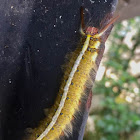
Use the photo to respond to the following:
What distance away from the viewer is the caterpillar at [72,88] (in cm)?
91

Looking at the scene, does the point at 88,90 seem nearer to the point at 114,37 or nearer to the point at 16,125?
the point at 16,125

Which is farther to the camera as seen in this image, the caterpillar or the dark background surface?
the caterpillar

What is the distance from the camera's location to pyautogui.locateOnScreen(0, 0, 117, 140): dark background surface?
0.73m

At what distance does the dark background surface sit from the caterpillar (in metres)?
0.05

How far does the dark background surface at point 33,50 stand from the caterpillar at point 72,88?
2.1 inches

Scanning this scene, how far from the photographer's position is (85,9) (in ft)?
2.58

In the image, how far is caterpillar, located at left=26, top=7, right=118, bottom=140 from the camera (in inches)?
36.0

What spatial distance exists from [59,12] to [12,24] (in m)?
0.16

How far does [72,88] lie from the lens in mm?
959

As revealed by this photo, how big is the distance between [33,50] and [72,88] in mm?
260

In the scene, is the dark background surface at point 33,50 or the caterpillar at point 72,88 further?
the caterpillar at point 72,88

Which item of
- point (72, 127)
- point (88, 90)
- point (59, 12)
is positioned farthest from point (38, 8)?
point (72, 127)

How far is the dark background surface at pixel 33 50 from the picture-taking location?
728 mm

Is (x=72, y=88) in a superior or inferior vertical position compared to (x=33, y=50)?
inferior
